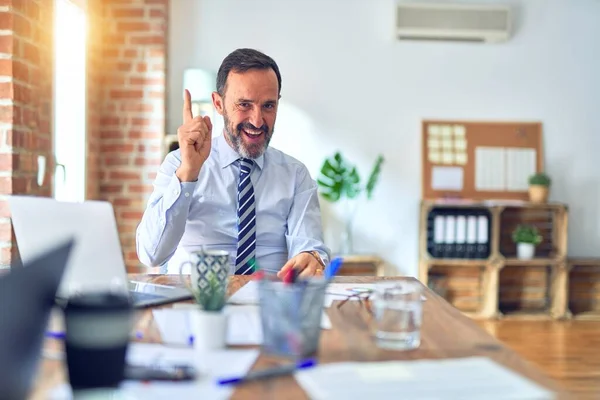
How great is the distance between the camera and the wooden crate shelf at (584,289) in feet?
16.3

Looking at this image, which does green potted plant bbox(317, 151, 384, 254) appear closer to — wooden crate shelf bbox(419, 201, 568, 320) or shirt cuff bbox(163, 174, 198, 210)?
wooden crate shelf bbox(419, 201, 568, 320)

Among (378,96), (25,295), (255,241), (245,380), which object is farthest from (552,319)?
(25,295)

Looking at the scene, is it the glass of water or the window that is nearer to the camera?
the glass of water

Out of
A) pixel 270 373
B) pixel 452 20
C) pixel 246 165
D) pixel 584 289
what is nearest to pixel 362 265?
pixel 584 289

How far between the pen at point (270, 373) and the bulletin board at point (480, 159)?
13.3ft

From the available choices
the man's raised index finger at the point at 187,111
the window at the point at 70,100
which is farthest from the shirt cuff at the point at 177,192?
the window at the point at 70,100

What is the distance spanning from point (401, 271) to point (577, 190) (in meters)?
1.48

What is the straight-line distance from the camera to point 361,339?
3.71 ft

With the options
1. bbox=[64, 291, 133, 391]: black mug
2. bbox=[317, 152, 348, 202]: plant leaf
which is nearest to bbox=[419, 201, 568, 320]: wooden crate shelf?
bbox=[317, 152, 348, 202]: plant leaf

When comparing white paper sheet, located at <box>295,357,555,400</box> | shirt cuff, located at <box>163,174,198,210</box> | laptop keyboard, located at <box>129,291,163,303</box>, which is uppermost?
shirt cuff, located at <box>163,174,198,210</box>

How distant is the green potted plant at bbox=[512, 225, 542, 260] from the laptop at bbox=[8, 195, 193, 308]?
12.8ft

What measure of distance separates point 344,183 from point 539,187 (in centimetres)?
143

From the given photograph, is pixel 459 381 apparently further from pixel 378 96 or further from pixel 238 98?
pixel 378 96

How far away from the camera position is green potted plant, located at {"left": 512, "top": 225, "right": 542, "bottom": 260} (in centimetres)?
471
